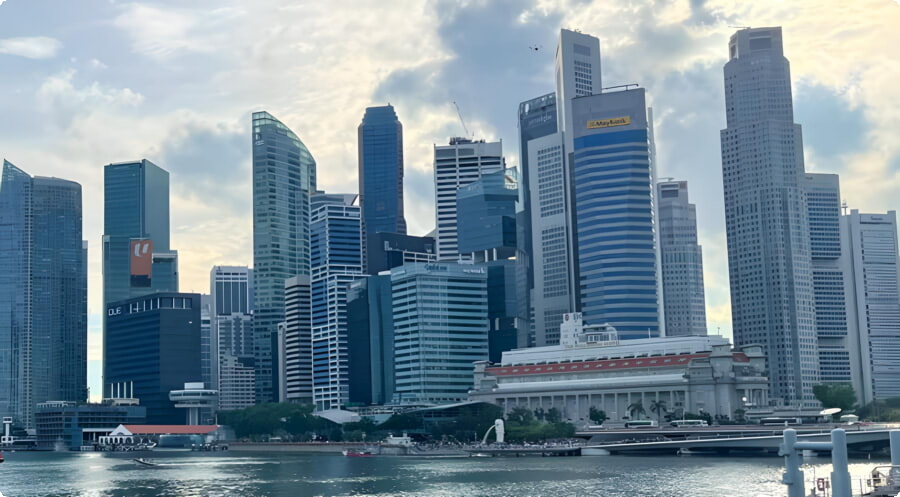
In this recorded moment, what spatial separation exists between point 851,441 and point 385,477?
6333cm

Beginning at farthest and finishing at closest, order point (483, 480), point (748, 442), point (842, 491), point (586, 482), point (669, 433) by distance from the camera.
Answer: point (669, 433), point (748, 442), point (483, 480), point (586, 482), point (842, 491)

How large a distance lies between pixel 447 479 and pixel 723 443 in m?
55.1

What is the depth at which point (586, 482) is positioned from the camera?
118 meters

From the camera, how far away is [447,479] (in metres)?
130

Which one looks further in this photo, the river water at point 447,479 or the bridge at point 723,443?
the bridge at point 723,443

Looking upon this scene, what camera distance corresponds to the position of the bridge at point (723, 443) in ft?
512

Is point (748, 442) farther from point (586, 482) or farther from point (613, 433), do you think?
point (586, 482)

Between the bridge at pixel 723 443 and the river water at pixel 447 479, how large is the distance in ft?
18.0

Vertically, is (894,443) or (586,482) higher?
(894,443)

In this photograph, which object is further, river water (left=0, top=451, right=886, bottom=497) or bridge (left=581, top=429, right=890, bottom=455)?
bridge (left=581, top=429, right=890, bottom=455)

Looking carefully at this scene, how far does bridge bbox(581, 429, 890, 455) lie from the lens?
6142 inches

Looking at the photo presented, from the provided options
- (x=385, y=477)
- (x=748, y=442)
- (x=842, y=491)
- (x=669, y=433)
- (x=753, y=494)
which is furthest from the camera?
(x=669, y=433)

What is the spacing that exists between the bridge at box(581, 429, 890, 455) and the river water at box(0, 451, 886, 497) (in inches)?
217

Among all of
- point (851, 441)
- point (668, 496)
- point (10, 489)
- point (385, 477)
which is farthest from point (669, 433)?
point (10, 489)
